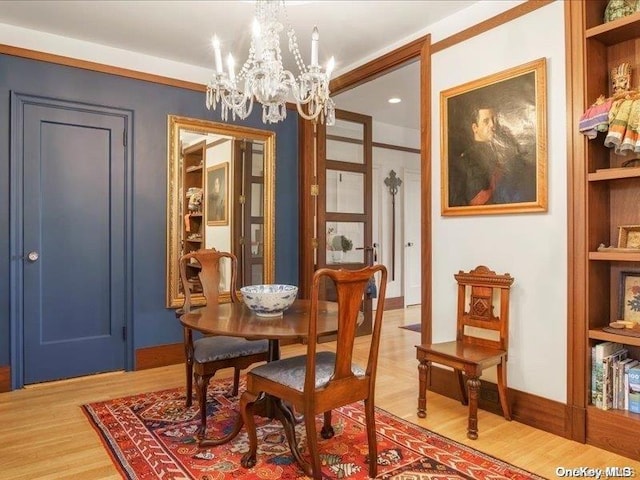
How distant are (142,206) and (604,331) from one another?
333 centimetres

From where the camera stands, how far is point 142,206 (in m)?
3.69

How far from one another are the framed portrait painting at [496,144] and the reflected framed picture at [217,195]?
1979mm

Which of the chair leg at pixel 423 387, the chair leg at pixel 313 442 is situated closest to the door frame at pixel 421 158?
the chair leg at pixel 423 387

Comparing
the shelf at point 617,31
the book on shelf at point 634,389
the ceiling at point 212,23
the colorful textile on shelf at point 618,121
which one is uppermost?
the ceiling at point 212,23

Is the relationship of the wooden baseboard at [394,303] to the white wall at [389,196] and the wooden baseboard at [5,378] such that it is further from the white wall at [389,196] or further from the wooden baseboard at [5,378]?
the wooden baseboard at [5,378]

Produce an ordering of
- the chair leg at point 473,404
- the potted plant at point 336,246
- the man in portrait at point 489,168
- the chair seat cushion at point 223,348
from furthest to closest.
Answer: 1. the potted plant at point 336,246
2. the man in portrait at point 489,168
3. the chair seat cushion at point 223,348
4. the chair leg at point 473,404

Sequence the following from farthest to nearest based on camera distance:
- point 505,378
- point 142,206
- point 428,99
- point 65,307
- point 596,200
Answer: point 142,206 < point 65,307 < point 428,99 < point 505,378 < point 596,200

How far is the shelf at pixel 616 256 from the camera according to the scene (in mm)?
2117

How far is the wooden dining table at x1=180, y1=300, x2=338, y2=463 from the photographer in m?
1.89

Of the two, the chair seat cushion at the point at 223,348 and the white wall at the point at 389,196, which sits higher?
the white wall at the point at 389,196

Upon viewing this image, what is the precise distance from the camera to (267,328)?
77.4 inches

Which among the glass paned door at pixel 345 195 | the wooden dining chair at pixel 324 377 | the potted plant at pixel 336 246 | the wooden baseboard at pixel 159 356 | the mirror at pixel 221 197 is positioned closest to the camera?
the wooden dining chair at pixel 324 377

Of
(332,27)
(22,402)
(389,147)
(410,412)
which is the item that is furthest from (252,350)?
(389,147)

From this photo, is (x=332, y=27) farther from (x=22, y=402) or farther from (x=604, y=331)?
(x=22, y=402)
